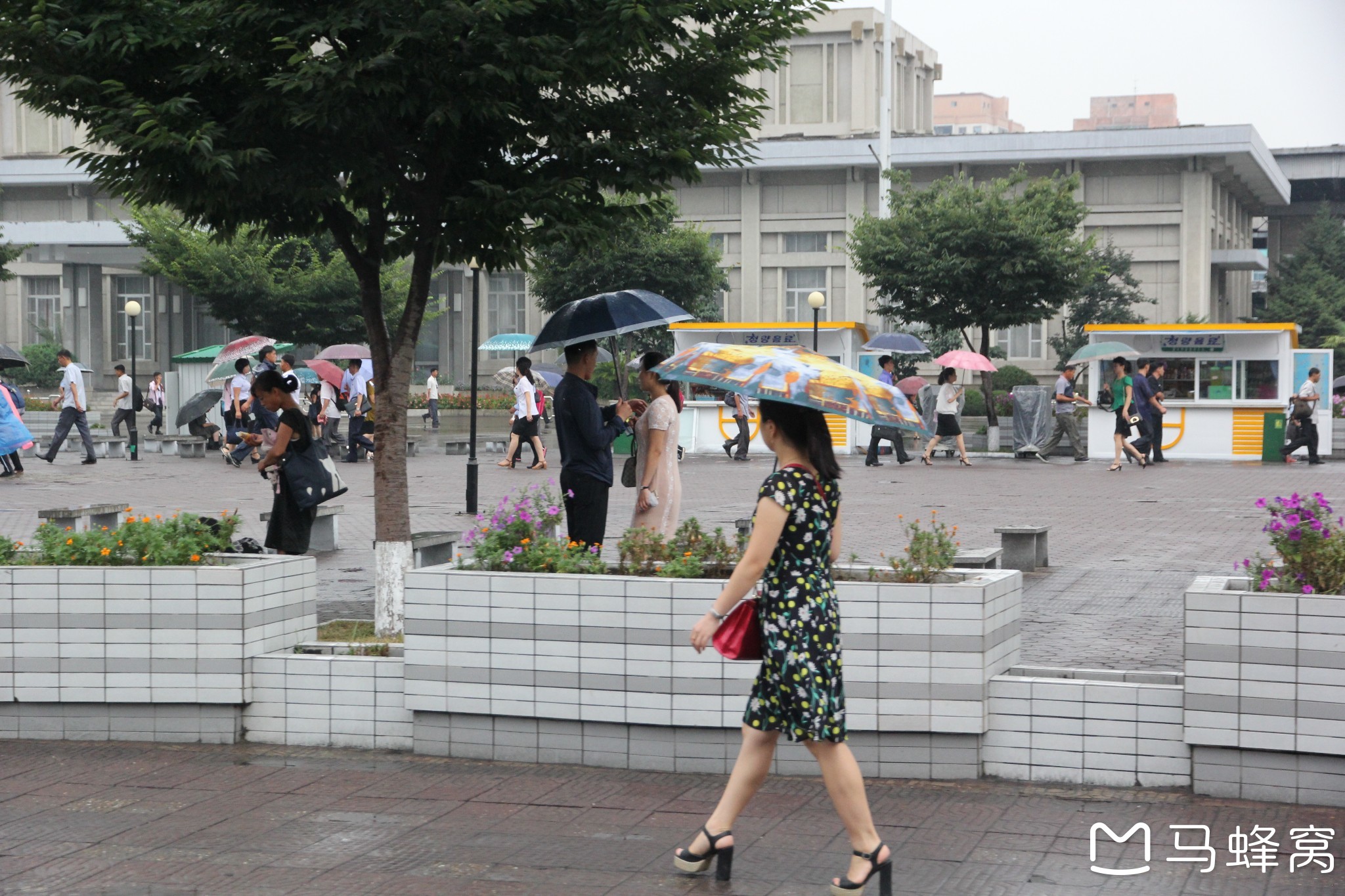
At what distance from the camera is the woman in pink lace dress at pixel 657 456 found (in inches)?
341

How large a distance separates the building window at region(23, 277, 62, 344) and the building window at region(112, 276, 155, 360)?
2480 mm

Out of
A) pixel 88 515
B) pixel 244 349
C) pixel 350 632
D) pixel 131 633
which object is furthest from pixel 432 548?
pixel 244 349

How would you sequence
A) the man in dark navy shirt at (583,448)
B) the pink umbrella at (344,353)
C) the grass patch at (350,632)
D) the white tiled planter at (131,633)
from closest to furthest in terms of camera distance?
the white tiled planter at (131,633) < the grass patch at (350,632) < the man in dark navy shirt at (583,448) < the pink umbrella at (344,353)

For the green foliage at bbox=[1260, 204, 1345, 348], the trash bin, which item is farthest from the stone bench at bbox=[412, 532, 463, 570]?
the green foliage at bbox=[1260, 204, 1345, 348]

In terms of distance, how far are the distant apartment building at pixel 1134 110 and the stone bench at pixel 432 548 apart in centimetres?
15793

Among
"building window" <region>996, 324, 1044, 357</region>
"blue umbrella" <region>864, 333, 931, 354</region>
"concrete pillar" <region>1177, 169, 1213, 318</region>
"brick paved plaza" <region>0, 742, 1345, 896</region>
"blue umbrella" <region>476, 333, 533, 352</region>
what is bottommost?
"brick paved plaza" <region>0, 742, 1345, 896</region>

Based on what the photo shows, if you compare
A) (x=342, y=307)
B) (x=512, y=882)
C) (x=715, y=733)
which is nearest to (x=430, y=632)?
(x=715, y=733)

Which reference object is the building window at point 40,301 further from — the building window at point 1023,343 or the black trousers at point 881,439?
the black trousers at point 881,439

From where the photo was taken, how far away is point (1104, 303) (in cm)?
5325

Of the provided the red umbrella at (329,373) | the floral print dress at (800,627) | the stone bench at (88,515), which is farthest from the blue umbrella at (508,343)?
the floral print dress at (800,627)

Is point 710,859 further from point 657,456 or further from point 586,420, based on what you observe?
point 657,456

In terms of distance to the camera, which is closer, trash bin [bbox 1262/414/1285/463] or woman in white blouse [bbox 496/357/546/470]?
woman in white blouse [bbox 496/357/546/470]

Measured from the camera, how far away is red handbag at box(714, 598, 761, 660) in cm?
476

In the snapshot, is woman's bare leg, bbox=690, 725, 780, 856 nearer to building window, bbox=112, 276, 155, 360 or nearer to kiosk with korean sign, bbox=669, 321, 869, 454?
kiosk with korean sign, bbox=669, 321, 869, 454
